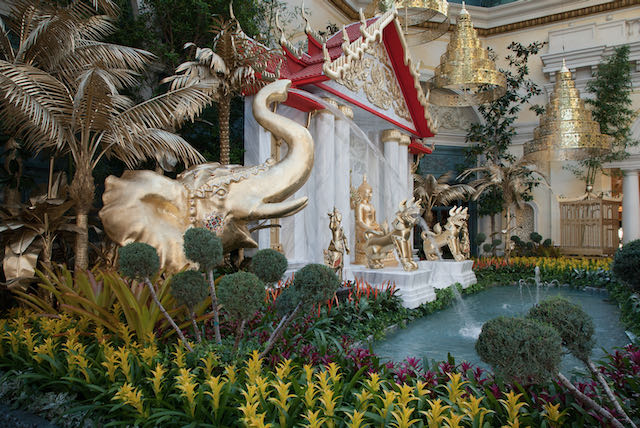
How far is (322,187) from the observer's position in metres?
8.82

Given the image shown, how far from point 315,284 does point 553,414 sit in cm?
170

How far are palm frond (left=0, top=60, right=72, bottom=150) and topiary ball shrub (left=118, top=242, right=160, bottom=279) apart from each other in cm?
266

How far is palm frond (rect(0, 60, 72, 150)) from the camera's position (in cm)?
488

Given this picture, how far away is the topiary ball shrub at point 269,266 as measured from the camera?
146 inches

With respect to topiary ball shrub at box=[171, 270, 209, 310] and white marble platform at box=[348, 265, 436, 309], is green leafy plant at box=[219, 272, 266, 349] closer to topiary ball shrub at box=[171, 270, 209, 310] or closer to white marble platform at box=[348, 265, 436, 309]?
topiary ball shrub at box=[171, 270, 209, 310]

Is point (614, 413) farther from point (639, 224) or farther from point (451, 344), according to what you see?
point (639, 224)

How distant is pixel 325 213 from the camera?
877 cm

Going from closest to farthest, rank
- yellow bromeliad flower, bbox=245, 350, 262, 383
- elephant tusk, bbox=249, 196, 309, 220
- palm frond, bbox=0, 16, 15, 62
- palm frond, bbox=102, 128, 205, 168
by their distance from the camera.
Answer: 1. yellow bromeliad flower, bbox=245, 350, 262, 383
2. elephant tusk, bbox=249, 196, 309, 220
3. palm frond, bbox=0, 16, 15, 62
4. palm frond, bbox=102, 128, 205, 168

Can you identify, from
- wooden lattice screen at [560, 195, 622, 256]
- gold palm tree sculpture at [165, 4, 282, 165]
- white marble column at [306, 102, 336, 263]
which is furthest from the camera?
wooden lattice screen at [560, 195, 622, 256]

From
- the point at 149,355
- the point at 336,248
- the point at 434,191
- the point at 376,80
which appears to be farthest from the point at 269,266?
the point at 434,191

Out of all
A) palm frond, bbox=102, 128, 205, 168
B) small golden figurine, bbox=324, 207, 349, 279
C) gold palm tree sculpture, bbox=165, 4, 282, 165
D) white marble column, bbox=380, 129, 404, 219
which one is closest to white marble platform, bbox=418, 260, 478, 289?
white marble column, bbox=380, 129, 404, 219

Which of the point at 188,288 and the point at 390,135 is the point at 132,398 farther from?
the point at 390,135

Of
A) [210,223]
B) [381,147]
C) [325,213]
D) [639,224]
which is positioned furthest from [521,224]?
[210,223]

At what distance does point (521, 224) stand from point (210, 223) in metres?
16.3
